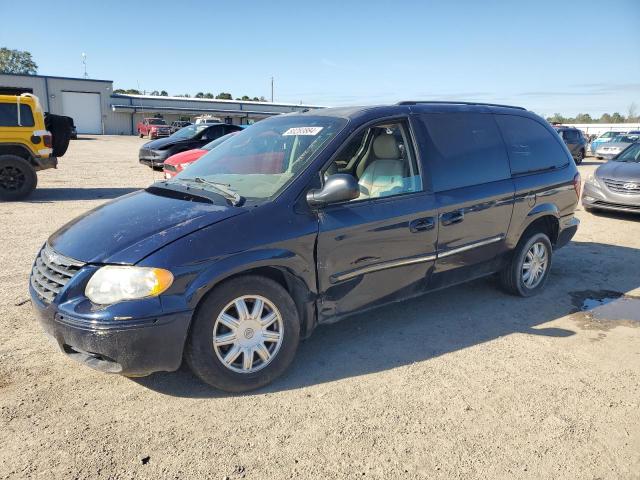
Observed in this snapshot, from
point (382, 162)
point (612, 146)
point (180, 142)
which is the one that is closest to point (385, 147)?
point (382, 162)

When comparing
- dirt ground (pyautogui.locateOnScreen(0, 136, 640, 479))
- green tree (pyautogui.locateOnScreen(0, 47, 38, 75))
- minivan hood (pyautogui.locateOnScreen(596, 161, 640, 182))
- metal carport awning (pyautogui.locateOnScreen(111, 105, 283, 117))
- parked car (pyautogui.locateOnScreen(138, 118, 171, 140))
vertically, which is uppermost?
green tree (pyautogui.locateOnScreen(0, 47, 38, 75))

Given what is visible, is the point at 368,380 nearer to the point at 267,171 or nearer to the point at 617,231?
the point at 267,171

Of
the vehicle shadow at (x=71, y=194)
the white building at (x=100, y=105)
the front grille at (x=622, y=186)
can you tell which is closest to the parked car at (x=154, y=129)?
the white building at (x=100, y=105)

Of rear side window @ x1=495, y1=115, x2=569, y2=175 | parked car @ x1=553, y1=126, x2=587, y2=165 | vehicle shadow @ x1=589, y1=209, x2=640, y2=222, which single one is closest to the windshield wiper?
rear side window @ x1=495, y1=115, x2=569, y2=175

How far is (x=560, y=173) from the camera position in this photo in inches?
205

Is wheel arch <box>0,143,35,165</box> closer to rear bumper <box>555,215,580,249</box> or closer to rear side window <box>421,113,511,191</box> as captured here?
rear side window <box>421,113,511,191</box>

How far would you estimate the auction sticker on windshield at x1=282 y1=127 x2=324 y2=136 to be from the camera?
3.80 meters

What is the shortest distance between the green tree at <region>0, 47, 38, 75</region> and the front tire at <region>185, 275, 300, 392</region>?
106 m

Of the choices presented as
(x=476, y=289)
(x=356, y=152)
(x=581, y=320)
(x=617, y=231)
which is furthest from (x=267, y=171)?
(x=617, y=231)

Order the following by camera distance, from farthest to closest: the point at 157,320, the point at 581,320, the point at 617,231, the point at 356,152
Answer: the point at 617,231 < the point at 581,320 < the point at 356,152 < the point at 157,320

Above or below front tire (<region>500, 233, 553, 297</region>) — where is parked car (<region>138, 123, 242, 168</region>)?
above

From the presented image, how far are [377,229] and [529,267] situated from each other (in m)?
2.27

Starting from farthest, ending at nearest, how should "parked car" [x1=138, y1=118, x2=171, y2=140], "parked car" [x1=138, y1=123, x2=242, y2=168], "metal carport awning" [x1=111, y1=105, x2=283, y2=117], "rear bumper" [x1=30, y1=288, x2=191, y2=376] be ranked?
"metal carport awning" [x1=111, y1=105, x2=283, y2=117] → "parked car" [x1=138, y1=118, x2=171, y2=140] → "parked car" [x1=138, y1=123, x2=242, y2=168] → "rear bumper" [x1=30, y1=288, x2=191, y2=376]

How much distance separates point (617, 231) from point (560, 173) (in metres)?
4.25
